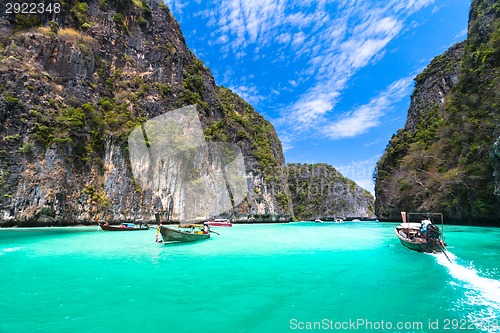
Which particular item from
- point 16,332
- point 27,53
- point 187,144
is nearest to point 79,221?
point 187,144

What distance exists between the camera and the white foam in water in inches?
238

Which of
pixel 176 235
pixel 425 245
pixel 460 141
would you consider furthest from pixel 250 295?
pixel 460 141

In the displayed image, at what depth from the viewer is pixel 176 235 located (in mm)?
17391

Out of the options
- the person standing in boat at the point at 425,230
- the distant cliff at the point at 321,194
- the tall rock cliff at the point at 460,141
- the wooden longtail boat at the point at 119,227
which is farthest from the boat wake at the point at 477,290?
the distant cliff at the point at 321,194

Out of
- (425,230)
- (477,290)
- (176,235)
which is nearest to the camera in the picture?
(477,290)

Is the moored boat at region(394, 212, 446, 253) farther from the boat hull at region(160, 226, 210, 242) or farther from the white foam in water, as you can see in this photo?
the boat hull at region(160, 226, 210, 242)

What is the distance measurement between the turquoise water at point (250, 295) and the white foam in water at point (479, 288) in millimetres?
25

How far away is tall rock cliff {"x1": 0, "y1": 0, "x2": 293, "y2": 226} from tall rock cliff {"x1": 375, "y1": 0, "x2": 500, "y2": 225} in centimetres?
3332

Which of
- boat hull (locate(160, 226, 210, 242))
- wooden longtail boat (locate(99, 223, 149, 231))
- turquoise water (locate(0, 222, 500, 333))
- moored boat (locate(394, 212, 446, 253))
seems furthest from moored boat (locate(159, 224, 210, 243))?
wooden longtail boat (locate(99, 223, 149, 231))

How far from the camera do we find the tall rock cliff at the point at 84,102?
31031 mm

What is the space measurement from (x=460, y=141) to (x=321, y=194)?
88.2 metres

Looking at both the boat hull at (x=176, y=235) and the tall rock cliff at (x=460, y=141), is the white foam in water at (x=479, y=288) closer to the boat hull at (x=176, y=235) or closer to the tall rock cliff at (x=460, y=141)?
the boat hull at (x=176, y=235)

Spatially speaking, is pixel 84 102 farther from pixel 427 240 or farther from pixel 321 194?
pixel 321 194

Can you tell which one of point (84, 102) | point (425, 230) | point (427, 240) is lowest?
point (427, 240)
